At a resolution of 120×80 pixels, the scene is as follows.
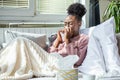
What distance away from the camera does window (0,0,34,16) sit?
2.96m

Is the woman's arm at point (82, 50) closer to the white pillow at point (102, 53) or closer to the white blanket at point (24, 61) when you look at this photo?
the white pillow at point (102, 53)

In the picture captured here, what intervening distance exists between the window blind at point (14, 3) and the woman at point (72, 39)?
0.79 meters

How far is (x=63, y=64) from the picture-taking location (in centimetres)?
126

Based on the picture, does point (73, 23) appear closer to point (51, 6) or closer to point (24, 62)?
point (24, 62)

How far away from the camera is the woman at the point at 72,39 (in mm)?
2246

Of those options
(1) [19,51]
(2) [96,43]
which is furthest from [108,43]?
(1) [19,51]

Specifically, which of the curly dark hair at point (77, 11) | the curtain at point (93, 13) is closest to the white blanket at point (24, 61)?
the curly dark hair at point (77, 11)

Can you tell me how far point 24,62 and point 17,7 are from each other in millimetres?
1330

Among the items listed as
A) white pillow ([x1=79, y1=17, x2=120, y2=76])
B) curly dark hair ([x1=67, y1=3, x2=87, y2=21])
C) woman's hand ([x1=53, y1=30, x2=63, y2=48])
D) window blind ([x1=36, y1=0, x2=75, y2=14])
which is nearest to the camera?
white pillow ([x1=79, y1=17, x2=120, y2=76])

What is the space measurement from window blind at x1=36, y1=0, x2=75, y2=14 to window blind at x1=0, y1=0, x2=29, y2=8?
178mm

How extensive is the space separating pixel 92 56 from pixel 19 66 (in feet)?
2.06

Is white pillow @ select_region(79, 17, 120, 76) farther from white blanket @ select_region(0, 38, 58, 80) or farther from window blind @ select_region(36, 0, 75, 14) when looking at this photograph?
window blind @ select_region(36, 0, 75, 14)

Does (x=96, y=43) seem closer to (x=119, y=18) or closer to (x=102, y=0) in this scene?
(x=119, y=18)

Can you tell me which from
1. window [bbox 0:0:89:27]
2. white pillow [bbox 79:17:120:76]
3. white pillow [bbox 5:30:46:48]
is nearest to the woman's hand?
white pillow [bbox 5:30:46:48]
